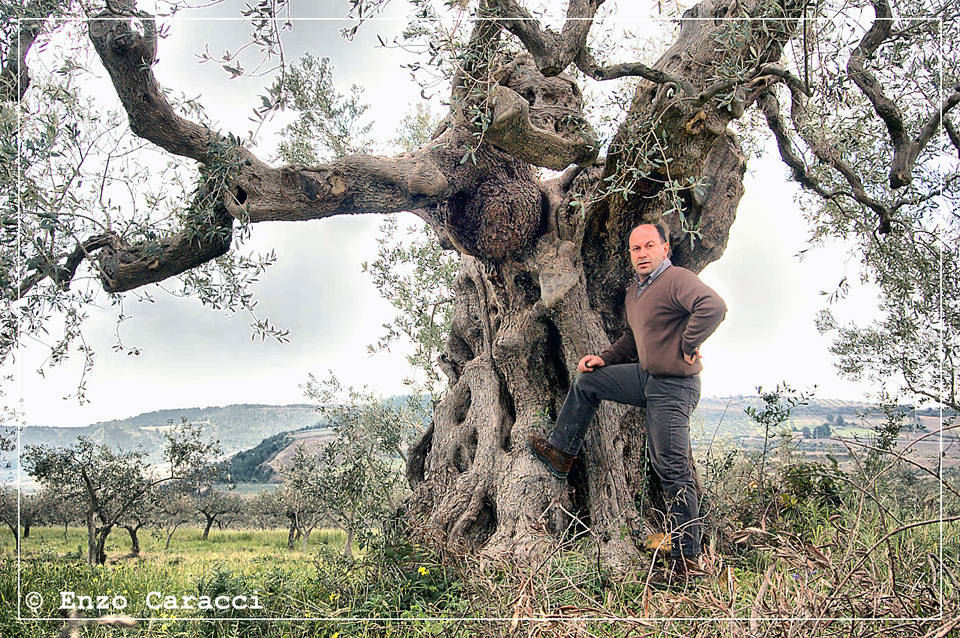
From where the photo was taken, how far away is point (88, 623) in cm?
438

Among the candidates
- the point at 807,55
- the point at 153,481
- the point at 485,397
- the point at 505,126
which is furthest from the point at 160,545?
the point at 807,55

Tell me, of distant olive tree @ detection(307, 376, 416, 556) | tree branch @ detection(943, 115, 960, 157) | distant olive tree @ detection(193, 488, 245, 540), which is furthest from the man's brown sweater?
distant olive tree @ detection(193, 488, 245, 540)

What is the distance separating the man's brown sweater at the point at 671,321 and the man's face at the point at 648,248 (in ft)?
0.41

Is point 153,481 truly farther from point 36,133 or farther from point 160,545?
point 36,133

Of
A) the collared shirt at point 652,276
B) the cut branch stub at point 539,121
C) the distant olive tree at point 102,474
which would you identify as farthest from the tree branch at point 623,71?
the distant olive tree at point 102,474

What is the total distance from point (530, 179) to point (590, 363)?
5.15 feet

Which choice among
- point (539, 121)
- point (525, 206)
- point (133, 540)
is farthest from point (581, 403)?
point (133, 540)

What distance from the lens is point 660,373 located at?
4.70m

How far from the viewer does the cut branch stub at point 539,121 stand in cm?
429

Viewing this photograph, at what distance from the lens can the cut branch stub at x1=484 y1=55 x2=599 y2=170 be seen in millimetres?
4285

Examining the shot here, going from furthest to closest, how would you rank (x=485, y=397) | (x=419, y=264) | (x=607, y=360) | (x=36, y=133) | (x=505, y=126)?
(x=419, y=264) < (x=485, y=397) < (x=607, y=360) < (x=36, y=133) < (x=505, y=126)

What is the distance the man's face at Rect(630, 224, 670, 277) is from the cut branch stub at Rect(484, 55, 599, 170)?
70cm

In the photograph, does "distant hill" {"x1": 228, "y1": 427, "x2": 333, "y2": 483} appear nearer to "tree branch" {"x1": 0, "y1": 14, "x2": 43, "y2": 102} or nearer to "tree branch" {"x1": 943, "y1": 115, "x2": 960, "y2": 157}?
"tree branch" {"x1": 0, "y1": 14, "x2": 43, "y2": 102}

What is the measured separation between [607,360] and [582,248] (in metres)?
1.00
